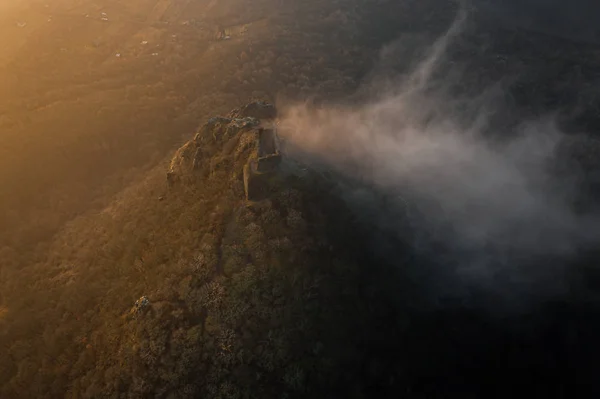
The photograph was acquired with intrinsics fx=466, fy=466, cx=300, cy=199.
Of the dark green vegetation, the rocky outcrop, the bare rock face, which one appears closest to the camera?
the dark green vegetation

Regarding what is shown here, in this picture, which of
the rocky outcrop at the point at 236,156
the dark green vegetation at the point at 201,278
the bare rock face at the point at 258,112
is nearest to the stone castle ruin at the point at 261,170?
the rocky outcrop at the point at 236,156

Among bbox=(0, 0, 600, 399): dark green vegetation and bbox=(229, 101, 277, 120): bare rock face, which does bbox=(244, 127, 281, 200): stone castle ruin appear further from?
bbox=(229, 101, 277, 120): bare rock face

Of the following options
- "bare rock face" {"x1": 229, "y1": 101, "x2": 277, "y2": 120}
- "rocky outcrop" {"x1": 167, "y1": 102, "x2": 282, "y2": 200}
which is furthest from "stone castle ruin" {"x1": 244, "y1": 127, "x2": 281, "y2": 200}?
"bare rock face" {"x1": 229, "y1": 101, "x2": 277, "y2": 120}

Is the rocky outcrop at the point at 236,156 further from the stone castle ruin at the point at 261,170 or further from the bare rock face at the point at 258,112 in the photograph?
the bare rock face at the point at 258,112

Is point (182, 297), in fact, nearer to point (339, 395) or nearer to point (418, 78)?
point (339, 395)

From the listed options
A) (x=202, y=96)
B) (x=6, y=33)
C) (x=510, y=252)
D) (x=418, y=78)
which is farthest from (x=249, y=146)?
(x=6, y=33)
